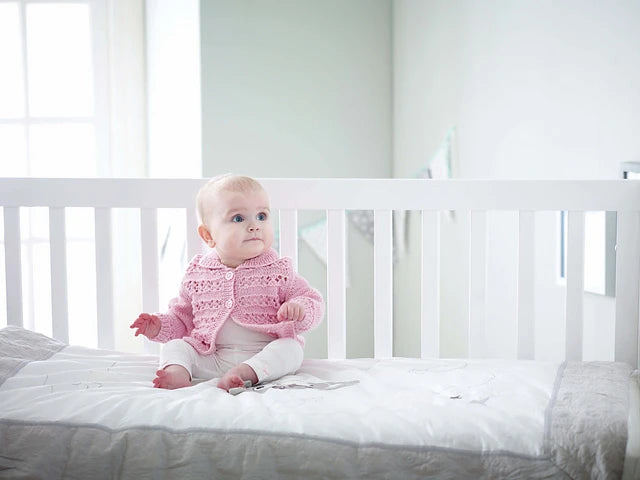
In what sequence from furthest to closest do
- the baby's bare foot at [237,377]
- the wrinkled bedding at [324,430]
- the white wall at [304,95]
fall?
the white wall at [304,95] → the baby's bare foot at [237,377] → the wrinkled bedding at [324,430]

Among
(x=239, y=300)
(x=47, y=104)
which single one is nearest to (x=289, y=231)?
(x=239, y=300)

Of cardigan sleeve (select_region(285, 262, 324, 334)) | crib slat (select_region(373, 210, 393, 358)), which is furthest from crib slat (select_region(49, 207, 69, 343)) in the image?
crib slat (select_region(373, 210, 393, 358))

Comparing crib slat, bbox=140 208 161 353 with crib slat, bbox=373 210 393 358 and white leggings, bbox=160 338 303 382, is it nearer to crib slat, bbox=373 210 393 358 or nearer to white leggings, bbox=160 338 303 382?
white leggings, bbox=160 338 303 382

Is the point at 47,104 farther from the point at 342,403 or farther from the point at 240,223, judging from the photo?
the point at 342,403

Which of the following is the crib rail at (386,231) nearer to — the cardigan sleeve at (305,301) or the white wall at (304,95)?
the cardigan sleeve at (305,301)

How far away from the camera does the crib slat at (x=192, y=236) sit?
1702 mm

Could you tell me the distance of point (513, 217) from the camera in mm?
2066

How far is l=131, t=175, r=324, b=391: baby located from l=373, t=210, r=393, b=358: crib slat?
234mm

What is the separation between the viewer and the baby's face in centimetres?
148

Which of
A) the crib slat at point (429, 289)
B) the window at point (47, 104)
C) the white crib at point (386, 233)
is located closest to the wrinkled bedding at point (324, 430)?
the white crib at point (386, 233)

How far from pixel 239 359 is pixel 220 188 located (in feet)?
1.04

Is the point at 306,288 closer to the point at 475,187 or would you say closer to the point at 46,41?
the point at 475,187

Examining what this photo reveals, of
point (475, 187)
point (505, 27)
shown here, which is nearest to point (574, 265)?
point (475, 187)

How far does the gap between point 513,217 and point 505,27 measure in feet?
1.60
